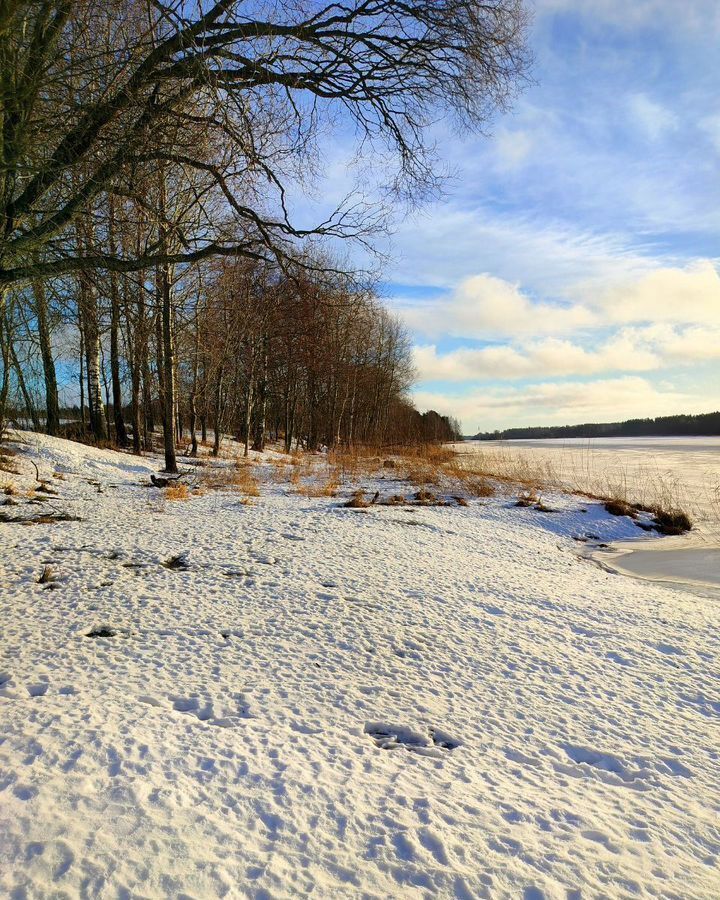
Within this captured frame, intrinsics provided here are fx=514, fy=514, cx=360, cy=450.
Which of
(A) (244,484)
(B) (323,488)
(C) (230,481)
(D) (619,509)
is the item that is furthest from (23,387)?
(D) (619,509)

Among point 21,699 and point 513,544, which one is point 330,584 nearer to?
point 21,699

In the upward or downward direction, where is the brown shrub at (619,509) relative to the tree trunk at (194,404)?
downward

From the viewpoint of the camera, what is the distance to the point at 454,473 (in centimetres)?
1327

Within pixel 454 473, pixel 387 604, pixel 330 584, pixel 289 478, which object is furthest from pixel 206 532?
pixel 454 473

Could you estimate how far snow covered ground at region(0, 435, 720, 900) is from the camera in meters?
1.59

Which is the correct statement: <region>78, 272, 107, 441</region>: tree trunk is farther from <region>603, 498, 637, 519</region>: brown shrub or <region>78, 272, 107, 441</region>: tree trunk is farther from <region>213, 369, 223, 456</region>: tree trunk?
<region>603, 498, 637, 519</region>: brown shrub

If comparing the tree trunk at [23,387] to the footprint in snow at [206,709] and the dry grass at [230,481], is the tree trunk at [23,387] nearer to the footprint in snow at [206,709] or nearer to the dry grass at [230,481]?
the dry grass at [230,481]

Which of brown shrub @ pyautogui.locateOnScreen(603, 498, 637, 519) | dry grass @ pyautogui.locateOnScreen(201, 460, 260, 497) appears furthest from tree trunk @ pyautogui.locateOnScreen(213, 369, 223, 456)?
brown shrub @ pyautogui.locateOnScreen(603, 498, 637, 519)

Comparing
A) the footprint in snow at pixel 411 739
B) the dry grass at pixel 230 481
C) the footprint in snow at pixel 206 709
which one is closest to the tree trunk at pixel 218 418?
the dry grass at pixel 230 481

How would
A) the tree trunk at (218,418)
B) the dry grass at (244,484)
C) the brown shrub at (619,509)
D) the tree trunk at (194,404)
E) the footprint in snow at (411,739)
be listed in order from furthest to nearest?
the tree trunk at (218,418)
the tree trunk at (194,404)
the brown shrub at (619,509)
the dry grass at (244,484)
the footprint in snow at (411,739)

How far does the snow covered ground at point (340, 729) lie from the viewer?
1.59 meters

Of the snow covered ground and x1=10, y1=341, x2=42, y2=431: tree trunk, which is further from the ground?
x1=10, y1=341, x2=42, y2=431: tree trunk

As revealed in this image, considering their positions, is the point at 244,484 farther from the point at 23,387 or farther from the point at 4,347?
the point at 4,347

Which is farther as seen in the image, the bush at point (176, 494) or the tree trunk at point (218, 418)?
the tree trunk at point (218, 418)
